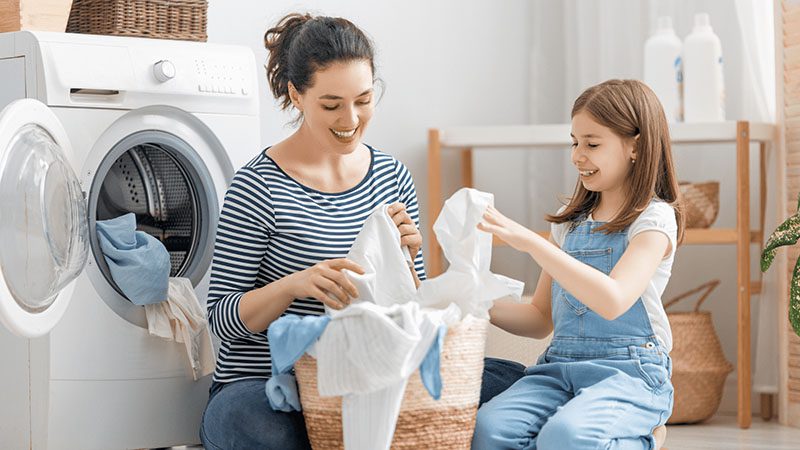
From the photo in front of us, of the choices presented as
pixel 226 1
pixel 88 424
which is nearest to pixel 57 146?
pixel 88 424

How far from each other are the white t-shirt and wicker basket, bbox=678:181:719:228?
106 cm

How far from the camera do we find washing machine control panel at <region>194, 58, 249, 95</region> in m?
2.27

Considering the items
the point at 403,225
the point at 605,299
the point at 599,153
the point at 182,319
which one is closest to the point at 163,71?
the point at 182,319

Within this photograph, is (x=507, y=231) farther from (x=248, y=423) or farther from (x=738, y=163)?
(x=738, y=163)

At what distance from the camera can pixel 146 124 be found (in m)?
2.20

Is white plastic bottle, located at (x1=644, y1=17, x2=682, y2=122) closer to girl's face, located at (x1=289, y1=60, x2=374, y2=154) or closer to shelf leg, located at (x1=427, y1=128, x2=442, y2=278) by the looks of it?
shelf leg, located at (x1=427, y1=128, x2=442, y2=278)

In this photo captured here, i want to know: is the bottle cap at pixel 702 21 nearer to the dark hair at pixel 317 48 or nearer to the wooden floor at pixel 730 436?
the wooden floor at pixel 730 436

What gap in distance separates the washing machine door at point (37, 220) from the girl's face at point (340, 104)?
1.53 ft

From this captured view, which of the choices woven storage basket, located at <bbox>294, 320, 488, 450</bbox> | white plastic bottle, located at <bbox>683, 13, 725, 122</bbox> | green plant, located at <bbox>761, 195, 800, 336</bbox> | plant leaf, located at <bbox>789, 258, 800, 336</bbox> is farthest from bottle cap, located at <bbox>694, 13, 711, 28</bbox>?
woven storage basket, located at <bbox>294, 320, 488, 450</bbox>

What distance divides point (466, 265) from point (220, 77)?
33.8 inches

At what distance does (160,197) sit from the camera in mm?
2299

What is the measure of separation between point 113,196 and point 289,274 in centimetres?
53

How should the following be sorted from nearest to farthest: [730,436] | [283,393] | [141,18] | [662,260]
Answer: [283,393] < [662,260] < [141,18] < [730,436]

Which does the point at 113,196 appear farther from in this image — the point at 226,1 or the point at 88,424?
the point at 226,1
